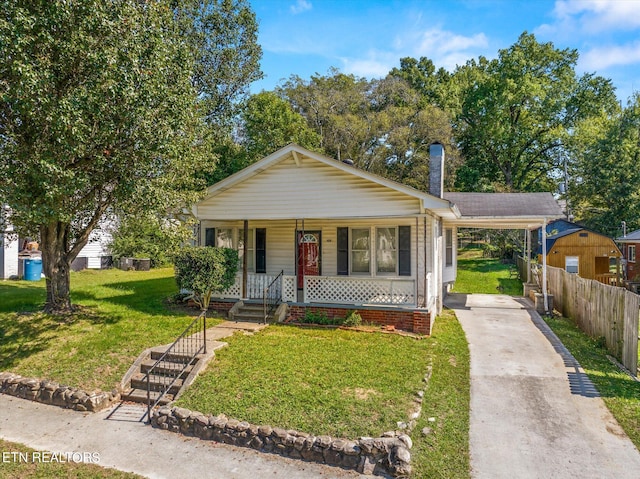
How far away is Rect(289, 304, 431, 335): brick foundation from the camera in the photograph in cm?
1107

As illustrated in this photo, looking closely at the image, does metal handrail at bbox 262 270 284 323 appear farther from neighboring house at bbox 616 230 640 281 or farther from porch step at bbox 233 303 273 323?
neighboring house at bbox 616 230 640 281

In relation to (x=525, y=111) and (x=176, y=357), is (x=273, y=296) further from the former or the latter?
(x=525, y=111)

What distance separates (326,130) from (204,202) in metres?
20.7

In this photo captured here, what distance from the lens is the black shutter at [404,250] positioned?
12562 millimetres

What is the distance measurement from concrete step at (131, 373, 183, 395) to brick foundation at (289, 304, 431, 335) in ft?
15.8

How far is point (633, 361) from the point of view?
26.7 ft

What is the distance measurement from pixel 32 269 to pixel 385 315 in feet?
55.9

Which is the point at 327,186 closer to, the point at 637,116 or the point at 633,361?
the point at 633,361

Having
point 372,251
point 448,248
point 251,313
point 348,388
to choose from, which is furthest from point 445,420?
point 448,248

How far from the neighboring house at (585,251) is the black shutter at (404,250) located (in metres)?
16.1

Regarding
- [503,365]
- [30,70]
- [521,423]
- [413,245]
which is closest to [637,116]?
[413,245]

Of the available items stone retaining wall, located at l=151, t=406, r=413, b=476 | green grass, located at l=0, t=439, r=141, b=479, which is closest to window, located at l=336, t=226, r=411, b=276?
stone retaining wall, located at l=151, t=406, r=413, b=476

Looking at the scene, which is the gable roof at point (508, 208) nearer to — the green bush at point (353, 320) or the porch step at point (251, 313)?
the green bush at point (353, 320)

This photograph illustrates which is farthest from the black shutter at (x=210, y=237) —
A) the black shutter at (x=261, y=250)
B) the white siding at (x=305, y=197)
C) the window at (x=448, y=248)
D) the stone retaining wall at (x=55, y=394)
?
the window at (x=448, y=248)
